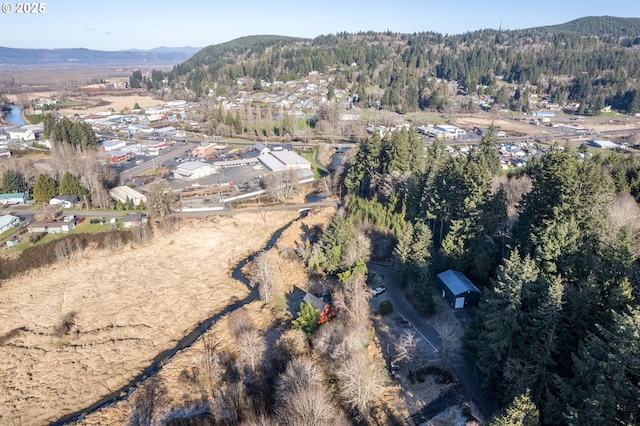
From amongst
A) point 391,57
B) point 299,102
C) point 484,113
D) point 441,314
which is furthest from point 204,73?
point 441,314

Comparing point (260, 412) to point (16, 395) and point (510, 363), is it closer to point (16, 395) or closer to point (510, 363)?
point (510, 363)

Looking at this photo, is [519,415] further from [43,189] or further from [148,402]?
[43,189]

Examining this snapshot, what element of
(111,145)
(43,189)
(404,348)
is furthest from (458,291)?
(111,145)

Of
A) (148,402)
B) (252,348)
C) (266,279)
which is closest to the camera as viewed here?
(148,402)

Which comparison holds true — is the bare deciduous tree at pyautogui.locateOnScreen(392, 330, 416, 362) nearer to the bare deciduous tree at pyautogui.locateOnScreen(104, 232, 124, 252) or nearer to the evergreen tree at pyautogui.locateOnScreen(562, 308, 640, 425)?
the evergreen tree at pyautogui.locateOnScreen(562, 308, 640, 425)

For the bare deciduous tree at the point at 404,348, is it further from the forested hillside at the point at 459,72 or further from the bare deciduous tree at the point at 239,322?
the forested hillside at the point at 459,72

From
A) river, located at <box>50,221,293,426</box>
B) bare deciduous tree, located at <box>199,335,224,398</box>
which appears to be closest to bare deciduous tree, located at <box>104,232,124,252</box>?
river, located at <box>50,221,293,426</box>
